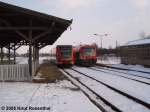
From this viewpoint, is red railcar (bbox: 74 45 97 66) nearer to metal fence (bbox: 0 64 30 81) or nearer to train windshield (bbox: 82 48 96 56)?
train windshield (bbox: 82 48 96 56)

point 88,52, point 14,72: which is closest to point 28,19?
point 14,72

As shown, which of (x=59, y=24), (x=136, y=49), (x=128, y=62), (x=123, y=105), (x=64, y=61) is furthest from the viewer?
(x=128, y=62)

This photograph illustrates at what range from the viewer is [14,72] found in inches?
742

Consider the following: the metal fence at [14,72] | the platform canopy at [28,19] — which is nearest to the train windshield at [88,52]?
the platform canopy at [28,19]

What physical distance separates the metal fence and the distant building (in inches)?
916

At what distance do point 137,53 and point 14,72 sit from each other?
27.3 m

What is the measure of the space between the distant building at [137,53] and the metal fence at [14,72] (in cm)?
2327

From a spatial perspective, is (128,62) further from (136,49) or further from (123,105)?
(123,105)

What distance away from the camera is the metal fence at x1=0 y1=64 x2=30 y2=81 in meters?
18.7

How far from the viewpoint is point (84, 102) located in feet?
37.0

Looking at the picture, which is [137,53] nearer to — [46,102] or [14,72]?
[14,72]

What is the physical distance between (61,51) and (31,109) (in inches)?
1185

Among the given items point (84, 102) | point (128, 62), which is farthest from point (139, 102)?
point (128, 62)

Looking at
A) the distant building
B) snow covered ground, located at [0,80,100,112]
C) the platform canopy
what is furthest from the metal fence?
the distant building
